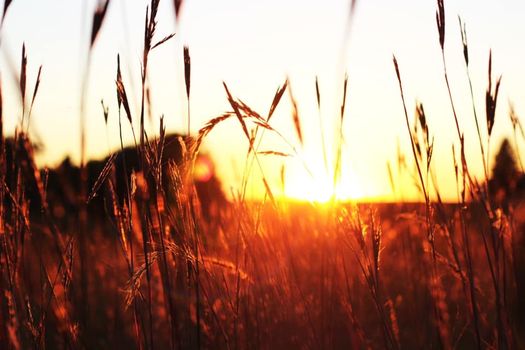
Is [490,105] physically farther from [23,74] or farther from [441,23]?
[23,74]

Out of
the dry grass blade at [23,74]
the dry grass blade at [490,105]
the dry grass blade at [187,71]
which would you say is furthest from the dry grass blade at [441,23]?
the dry grass blade at [23,74]

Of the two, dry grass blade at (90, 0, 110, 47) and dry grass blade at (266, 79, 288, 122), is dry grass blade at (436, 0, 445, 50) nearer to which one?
dry grass blade at (266, 79, 288, 122)

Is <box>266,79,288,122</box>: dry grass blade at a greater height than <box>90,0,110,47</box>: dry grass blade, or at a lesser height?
lesser

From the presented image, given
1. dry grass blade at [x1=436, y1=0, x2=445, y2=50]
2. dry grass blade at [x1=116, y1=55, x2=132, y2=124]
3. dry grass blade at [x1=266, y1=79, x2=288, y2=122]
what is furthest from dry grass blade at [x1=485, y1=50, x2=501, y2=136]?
dry grass blade at [x1=116, y1=55, x2=132, y2=124]

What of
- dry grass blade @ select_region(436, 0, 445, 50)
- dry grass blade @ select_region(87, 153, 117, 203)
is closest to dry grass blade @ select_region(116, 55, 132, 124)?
dry grass blade @ select_region(87, 153, 117, 203)

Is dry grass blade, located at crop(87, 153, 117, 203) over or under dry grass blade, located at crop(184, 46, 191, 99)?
under

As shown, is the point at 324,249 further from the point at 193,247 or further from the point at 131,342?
the point at 131,342

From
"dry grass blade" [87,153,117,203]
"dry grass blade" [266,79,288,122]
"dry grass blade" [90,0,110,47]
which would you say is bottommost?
"dry grass blade" [87,153,117,203]

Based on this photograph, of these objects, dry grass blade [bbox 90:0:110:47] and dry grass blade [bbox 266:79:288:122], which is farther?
dry grass blade [bbox 266:79:288:122]

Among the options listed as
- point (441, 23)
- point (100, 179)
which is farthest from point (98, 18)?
point (441, 23)

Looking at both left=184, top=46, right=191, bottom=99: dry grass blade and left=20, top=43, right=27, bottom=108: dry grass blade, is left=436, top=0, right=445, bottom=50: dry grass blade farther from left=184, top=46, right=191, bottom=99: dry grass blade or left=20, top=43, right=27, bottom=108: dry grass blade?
left=20, top=43, right=27, bottom=108: dry grass blade

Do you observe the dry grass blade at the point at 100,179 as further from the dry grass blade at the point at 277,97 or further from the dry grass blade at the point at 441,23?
the dry grass blade at the point at 441,23

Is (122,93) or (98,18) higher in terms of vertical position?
Answer: (98,18)

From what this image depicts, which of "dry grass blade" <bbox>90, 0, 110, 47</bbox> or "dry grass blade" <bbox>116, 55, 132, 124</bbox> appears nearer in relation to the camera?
"dry grass blade" <bbox>90, 0, 110, 47</bbox>
